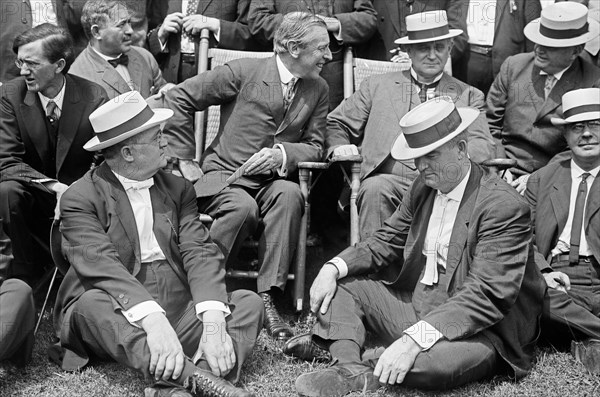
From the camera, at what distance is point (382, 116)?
6.61m

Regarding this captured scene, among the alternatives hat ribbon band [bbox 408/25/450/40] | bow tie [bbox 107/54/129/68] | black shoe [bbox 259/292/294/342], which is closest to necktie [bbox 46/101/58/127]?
bow tie [bbox 107/54/129/68]

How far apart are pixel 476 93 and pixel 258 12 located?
1.79 m

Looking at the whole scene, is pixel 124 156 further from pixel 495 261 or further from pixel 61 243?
pixel 495 261

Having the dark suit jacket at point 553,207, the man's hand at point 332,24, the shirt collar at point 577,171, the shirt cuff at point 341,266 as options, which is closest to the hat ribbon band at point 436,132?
the shirt cuff at point 341,266

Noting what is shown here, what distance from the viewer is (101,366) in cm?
521

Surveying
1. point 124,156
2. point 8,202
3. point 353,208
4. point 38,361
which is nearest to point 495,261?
A: point 353,208

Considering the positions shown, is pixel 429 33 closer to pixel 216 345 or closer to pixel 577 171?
pixel 577 171

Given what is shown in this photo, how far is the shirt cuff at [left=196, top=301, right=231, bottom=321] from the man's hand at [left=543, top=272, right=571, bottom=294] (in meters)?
1.85

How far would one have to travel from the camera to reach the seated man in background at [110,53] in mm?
6785

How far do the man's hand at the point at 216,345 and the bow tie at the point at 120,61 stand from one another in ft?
8.68

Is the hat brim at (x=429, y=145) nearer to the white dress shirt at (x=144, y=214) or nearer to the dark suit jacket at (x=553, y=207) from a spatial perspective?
the dark suit jacket at (x=553, y=207)

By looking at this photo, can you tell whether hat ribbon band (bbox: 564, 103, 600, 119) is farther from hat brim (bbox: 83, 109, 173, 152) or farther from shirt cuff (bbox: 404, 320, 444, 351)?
hat brim (bbox: 83, 109, 173, 152)

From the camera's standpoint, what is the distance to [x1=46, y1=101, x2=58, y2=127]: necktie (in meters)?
6.14

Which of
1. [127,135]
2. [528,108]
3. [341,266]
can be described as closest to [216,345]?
[341,266]
